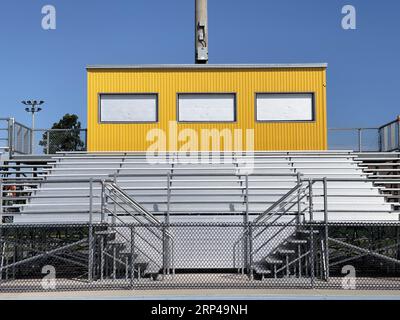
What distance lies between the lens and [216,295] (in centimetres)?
1134

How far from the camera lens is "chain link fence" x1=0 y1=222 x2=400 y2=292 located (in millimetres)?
12531

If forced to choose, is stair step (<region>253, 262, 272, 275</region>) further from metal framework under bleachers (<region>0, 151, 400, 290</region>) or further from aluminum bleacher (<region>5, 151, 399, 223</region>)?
aluminum bleacher (<region>5, 151, 399, 223</region>)

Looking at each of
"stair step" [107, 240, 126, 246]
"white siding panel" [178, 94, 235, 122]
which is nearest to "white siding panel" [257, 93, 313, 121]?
"white siding panel" [178, 94, 235, 122]

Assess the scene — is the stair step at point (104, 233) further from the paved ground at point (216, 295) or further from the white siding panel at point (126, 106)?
the white siding panel at point (126, 106)

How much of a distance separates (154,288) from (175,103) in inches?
385

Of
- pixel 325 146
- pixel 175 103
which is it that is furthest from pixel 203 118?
pixel 325 146

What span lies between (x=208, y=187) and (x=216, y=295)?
539 cm

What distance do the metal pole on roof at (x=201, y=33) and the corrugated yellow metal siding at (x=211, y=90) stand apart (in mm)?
2311

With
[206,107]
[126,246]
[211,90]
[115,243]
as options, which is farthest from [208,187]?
[211,90]

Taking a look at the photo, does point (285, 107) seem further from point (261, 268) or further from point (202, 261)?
point (261, 268)

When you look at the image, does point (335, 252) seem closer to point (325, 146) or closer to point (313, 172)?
point (313, 172)

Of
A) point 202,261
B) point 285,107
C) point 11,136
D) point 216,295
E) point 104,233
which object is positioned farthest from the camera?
point 285,107

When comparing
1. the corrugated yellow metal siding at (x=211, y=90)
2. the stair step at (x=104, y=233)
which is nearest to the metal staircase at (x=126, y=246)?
the stair step at (x=104, y=233)

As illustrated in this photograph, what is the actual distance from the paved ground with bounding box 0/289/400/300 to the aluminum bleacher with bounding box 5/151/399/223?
2590 mm
